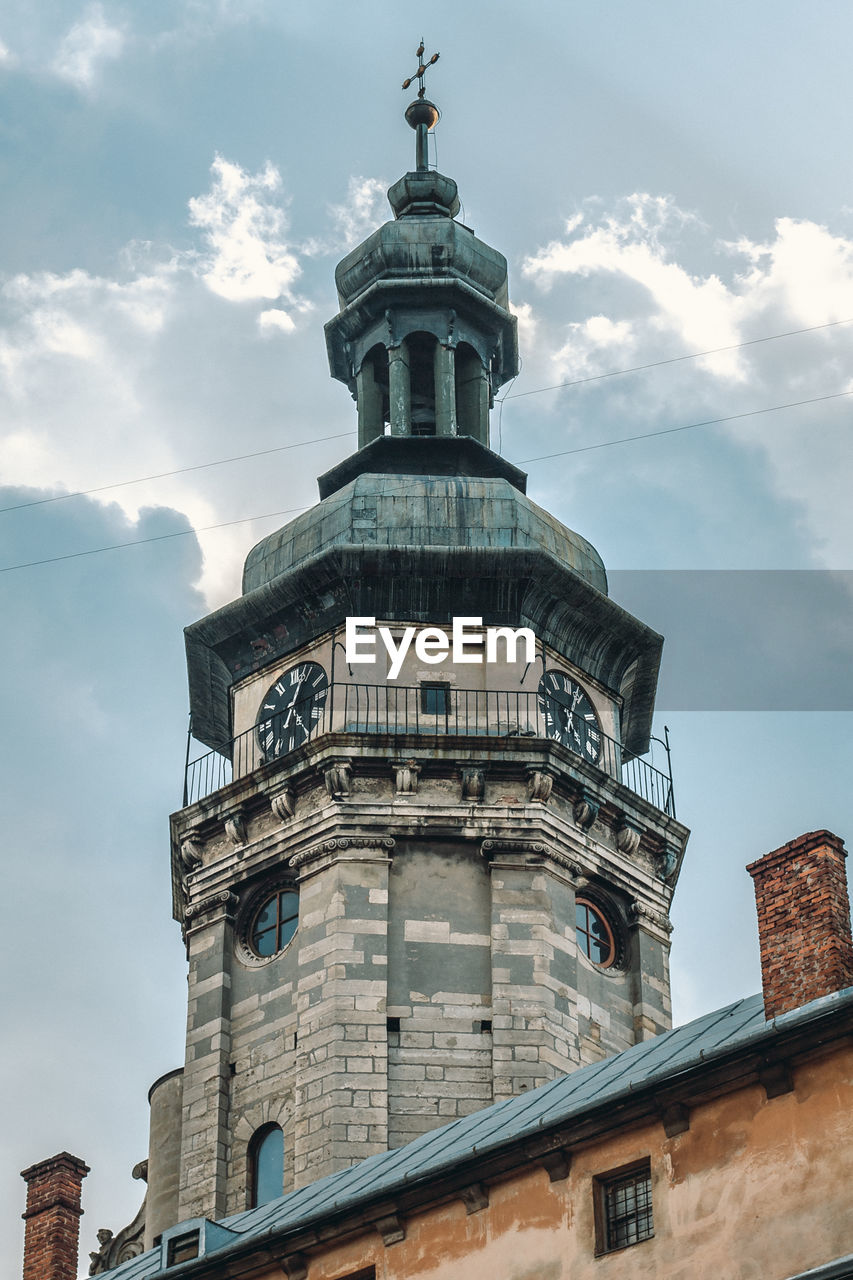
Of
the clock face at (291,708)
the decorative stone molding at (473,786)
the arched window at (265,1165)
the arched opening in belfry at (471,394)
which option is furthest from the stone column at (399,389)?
the arched window at (265,1165)

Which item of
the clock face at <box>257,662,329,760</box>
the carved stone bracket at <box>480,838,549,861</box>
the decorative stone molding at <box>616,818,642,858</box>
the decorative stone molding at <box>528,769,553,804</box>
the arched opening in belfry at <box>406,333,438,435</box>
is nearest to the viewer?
the carved stone bracket at <box>480,838,549,861</box>

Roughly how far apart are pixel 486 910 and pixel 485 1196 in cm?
1492

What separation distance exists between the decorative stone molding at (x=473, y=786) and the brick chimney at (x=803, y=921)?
44.3 feet

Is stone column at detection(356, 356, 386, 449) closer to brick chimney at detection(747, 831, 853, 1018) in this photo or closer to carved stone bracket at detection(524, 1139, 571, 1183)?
brick chimney at detection(747, 831, 853, 1018)

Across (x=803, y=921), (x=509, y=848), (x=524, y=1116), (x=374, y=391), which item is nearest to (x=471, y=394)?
(x=374, y=391)

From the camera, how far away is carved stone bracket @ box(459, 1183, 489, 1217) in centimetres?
2784

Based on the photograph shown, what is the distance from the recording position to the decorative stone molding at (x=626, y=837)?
45000 mm

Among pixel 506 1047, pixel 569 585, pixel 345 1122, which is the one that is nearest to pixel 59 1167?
pixel 345 1122

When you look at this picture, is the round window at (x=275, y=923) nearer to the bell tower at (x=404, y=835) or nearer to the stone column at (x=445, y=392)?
the bell tower at (x=404, y=835)

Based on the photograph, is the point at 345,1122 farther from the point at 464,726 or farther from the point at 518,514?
the point at 518,514

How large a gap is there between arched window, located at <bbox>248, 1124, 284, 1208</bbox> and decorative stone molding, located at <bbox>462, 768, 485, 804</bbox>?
6248mm

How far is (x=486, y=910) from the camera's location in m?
42.7

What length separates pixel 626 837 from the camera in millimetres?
45031
